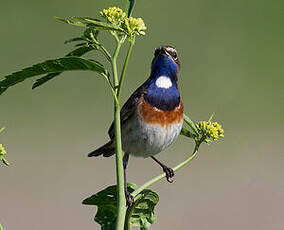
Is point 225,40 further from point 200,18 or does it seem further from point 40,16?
point 40,16

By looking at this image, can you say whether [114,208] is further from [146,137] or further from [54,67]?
[146,137]

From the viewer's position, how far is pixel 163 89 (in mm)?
2674

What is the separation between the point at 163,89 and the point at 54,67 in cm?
130

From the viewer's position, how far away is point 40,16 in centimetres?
980

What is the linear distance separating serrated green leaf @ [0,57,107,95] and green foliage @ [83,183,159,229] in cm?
26

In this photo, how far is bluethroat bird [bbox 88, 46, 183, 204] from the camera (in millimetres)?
2625

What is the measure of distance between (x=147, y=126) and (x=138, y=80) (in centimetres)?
531

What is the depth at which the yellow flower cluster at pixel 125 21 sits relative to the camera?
4.67 ft

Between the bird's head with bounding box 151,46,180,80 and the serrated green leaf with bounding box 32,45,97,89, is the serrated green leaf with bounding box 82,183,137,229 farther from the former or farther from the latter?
the bird's head with bounding box 151,46,180,80

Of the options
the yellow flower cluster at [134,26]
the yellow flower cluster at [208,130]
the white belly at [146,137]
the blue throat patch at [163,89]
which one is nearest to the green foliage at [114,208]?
the yellow flower cluster at [208,130]

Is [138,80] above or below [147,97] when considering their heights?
above

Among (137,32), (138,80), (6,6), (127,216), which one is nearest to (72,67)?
(137,32)

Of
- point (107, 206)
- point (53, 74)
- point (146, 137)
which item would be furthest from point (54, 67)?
point (146, 137)

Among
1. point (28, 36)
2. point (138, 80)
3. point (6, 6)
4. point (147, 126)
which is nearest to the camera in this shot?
point (147, 126)
